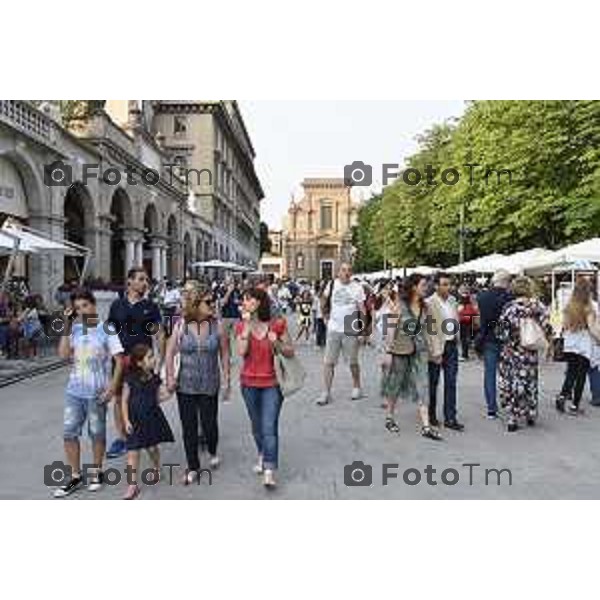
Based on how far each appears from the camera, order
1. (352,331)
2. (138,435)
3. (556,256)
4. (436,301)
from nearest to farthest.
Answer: (138,435) → (436,301) → (352,331) → (556,256)

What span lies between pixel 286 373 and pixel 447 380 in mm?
2937

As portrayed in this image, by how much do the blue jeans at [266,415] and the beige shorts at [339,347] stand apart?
3840 millimetres

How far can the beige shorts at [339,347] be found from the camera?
1019 centimetres

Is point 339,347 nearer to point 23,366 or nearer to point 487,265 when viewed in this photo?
point 23,366

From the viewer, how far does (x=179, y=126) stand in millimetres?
55781

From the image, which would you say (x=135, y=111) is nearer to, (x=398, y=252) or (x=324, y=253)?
(x=398, y=252)

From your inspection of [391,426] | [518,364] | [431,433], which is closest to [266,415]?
[431,433]

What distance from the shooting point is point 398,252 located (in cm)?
5062

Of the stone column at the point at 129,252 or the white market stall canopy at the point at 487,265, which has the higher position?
the stone column at the point at 129,252

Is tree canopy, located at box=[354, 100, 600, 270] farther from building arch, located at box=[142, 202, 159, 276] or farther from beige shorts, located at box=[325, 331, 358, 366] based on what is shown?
building arch, located at box=[142, 202, 159, 276]

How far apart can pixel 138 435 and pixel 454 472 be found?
2608 mm

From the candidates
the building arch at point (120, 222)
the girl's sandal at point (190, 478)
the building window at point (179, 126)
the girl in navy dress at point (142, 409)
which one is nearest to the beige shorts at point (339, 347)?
the girl's sandal at point (190, 478)

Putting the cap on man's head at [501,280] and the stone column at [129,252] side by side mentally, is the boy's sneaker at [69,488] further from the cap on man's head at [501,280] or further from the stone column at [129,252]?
the stone column at [129,252]

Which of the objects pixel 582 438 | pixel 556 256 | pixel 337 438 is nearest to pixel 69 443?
pixel 337 438
